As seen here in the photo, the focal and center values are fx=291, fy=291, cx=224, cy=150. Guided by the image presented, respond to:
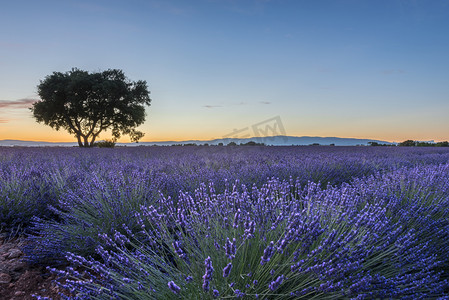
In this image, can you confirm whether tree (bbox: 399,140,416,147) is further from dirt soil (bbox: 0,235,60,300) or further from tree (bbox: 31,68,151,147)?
dirt soil (bbox: 0,235,60,300)

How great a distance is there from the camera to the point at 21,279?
2.04m

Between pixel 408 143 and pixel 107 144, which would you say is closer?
pixel 408 143

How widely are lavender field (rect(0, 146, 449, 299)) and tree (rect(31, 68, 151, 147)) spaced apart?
18.7 metres

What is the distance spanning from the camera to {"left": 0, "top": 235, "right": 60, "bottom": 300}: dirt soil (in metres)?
1.88

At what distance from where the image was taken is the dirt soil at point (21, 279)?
6.15 feet

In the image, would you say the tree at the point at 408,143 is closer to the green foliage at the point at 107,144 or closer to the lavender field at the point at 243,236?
the lavender field at the point at 243,236

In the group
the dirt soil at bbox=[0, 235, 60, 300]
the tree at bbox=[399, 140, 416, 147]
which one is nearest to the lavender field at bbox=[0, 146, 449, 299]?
the dirt soil at bbox=[0, 235, 60, 300]

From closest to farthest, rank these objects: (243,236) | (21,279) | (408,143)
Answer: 1. (243,236)
2. (21,279)
3. (408,143)

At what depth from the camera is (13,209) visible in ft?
10.1

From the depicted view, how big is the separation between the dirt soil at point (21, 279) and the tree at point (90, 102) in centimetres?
1991

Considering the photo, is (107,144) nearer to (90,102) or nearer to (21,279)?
(90,102)

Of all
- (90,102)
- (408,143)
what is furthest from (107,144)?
(408,143)

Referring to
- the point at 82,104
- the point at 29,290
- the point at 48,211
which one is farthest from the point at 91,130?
the point at 29,290

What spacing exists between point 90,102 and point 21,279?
71.4 feet
